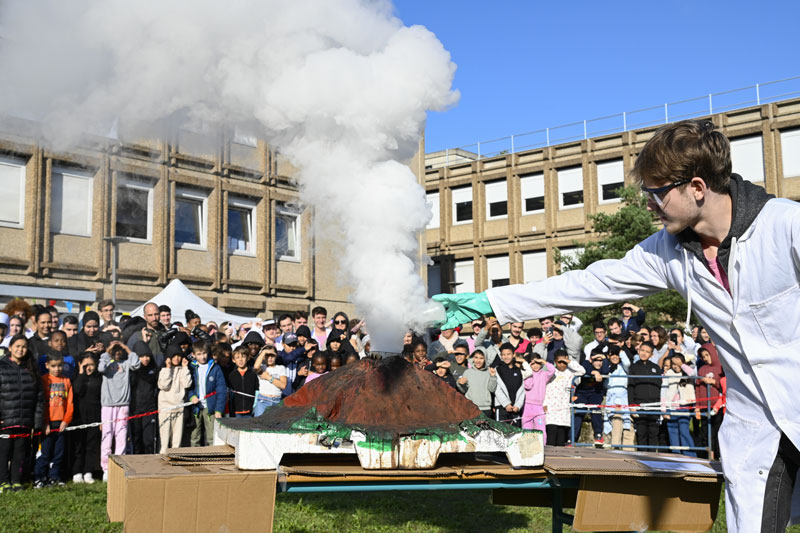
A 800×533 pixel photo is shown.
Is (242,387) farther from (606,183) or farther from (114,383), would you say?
(606,183)

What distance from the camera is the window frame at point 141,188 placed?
19.9m

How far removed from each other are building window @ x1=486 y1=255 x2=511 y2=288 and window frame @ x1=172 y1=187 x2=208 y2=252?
56.8ft

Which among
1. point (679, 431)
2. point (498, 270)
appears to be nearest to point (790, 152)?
point (498, 270)

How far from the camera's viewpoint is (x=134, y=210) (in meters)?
20.8

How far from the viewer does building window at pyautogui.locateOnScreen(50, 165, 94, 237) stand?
19.2 metres

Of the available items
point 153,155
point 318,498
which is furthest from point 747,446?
point 153,155

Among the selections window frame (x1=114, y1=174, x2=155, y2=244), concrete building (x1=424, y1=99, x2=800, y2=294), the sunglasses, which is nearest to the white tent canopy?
window frame (x1=114, y1=174, x2=155, y2=244)

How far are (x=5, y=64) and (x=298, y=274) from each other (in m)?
17.8

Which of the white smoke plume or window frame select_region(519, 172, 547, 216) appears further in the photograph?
window frame select_region(519, 172, 547, 216)

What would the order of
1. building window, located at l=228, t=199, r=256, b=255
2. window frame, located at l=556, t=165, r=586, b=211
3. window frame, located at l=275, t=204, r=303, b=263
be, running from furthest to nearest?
window frame, located at l=556, t=165, r=586, b=211, window frame, located at l=275, t=204, r=303, b=263, building window, located at l=228, t=199, r=256, b=255

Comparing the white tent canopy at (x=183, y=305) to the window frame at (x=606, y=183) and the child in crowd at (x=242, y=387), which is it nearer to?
the child in crowd at (x=242, y=387)

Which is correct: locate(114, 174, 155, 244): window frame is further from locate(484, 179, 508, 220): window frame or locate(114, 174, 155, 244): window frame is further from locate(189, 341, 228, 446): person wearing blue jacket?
locate(484, 179, 508, 220): window frame

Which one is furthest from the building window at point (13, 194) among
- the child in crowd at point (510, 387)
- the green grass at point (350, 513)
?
the child in crowd at point (510, 387)

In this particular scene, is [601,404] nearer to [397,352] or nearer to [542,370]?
[542,370]
